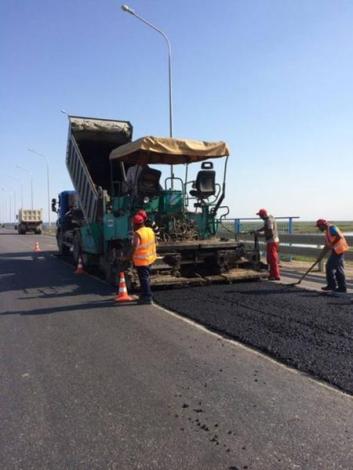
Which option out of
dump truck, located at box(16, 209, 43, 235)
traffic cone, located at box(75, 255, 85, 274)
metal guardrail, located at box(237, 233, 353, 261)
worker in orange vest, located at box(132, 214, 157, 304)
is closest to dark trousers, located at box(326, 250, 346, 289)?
metal guardrail, located at box(237, 233, 353, 261)

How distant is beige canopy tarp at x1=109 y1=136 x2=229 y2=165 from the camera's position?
1020cm

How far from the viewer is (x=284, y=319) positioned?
7117mm

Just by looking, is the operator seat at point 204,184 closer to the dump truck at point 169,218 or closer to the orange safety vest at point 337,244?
the dump truck at point 169,218

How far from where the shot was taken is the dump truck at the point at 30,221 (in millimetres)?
53281

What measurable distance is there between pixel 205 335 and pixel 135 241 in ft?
9.28

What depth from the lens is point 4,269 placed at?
49.5 ft

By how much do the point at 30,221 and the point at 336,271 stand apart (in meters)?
47.8

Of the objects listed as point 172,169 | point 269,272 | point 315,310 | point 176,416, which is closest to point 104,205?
point 172,169

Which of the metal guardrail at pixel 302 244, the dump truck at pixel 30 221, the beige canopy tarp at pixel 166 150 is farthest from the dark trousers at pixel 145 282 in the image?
the dump truck at pixel 30 221

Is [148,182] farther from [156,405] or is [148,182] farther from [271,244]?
[156,405]

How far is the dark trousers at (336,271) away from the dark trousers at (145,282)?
3269 mm

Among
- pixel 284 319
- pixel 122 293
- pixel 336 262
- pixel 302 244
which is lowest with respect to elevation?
pixel 284 319

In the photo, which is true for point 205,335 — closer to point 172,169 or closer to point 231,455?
point 231,455

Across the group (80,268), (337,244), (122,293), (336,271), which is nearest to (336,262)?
(336,271)
